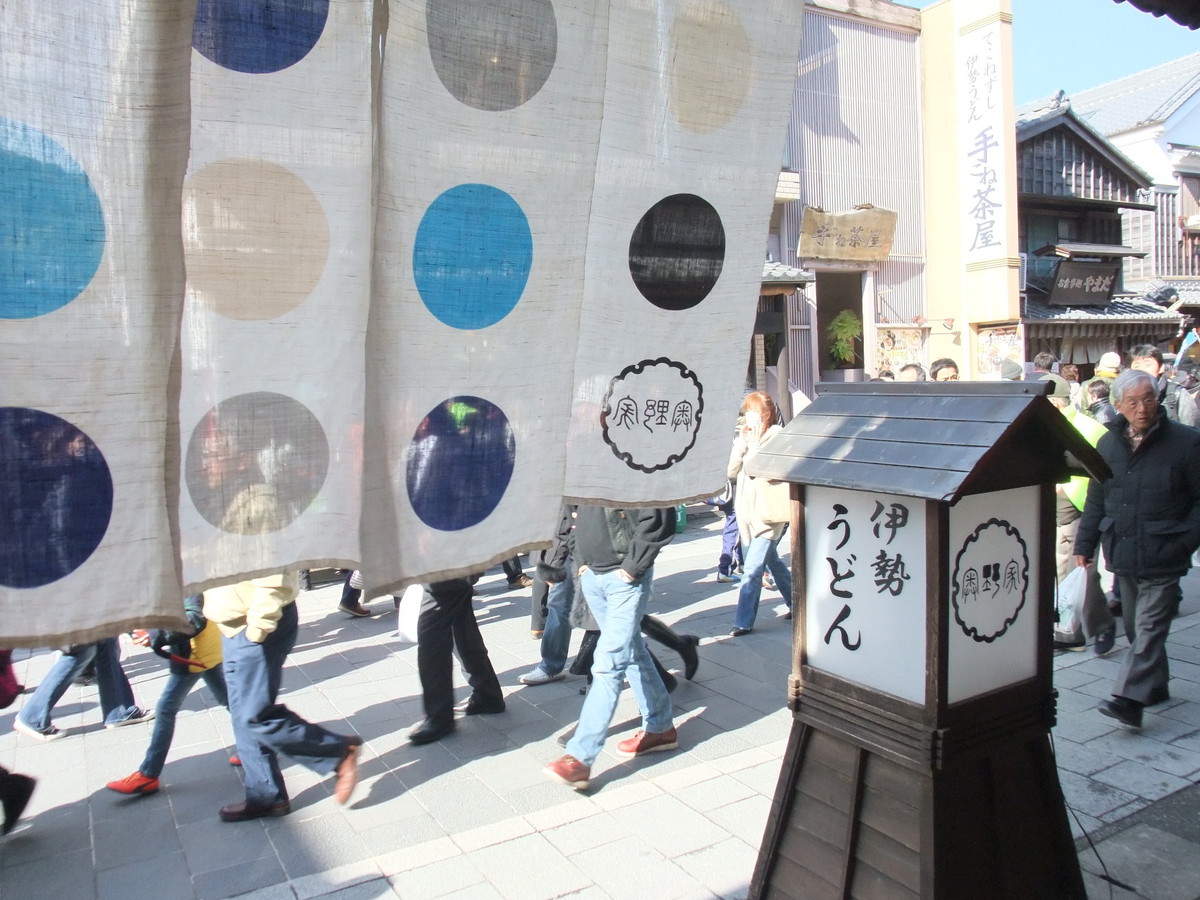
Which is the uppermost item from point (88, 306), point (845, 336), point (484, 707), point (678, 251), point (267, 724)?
point (845, 336)

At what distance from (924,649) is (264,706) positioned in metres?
3.04

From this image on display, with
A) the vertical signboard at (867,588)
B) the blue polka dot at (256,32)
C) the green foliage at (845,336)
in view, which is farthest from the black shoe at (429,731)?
the green foliage at (845,336)

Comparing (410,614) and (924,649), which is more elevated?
(924,649)

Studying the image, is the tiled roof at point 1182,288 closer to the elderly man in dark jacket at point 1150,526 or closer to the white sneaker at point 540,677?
the elderly man in dark jacket at point 1150,526

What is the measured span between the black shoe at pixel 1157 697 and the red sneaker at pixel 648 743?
2.70 metres

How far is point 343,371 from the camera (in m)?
1.88

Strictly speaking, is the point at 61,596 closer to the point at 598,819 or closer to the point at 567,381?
the point at 567,381

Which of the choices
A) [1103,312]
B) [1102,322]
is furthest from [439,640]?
[1103,312]

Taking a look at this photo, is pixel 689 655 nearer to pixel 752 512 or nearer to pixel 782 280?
pixel 752 512

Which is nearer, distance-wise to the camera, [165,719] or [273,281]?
[273,281]

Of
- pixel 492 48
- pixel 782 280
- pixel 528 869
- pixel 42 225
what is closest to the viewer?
pixel 42 225

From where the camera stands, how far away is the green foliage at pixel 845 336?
15562 millimetres

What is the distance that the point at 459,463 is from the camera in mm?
2105

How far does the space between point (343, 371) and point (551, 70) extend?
2.97ft
